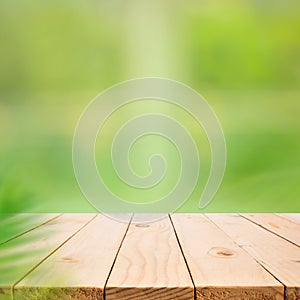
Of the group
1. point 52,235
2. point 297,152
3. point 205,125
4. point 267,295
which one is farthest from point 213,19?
point 267,295

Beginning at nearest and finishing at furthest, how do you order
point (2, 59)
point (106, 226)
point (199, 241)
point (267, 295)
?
1. point (267, 295)
2. point (199, 241)
3. point (106, 226)
4. point (2, 59)

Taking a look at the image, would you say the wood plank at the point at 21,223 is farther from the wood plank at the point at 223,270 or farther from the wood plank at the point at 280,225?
the wood plank at the point at 280,225

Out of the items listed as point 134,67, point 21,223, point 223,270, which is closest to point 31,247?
point 21,223

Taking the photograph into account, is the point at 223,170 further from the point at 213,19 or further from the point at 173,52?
the point at 213,19

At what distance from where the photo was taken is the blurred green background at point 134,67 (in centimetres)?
176

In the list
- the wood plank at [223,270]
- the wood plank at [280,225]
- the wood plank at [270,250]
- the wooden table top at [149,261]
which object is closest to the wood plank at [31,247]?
the wooden table top at [149,261]

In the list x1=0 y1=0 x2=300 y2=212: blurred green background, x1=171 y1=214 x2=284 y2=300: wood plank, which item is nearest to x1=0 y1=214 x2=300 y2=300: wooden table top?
x1=171 y1=214 x2=284 y2=300: wood plank

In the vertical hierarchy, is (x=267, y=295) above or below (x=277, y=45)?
below

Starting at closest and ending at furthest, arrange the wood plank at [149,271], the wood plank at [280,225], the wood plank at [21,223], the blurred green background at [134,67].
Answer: the wood plank at [149,271] → the wood plank at [21,223] → the wood plank at [280,225] → the blurred green background at [134,67]

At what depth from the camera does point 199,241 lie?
1.00 meters

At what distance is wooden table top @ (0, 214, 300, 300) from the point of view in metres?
0.61

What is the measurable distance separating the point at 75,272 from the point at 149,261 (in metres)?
0.16

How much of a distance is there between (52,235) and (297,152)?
125cm

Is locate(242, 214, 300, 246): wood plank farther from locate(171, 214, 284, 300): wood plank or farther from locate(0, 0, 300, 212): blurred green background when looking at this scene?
locate(0, 0, 300, 212): blurred green background
